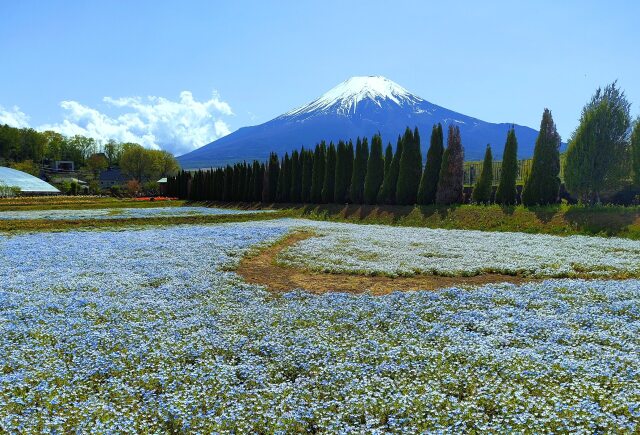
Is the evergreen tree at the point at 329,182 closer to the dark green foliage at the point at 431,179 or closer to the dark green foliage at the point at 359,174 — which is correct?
the dark green foliage at the point at 359,174

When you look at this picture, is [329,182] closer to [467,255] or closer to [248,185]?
[248,185]

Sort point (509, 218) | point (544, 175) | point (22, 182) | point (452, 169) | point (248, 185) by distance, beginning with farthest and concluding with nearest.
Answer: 1. point (22, 182)
2. point (248, 185)
3. point (452, 169)
4. point (544, 175)
5. point (509, 218)

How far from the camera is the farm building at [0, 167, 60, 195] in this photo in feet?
344

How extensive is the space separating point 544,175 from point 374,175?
16915 millimetres

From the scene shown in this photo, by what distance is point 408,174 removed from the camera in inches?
1718

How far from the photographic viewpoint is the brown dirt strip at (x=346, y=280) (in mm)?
14008

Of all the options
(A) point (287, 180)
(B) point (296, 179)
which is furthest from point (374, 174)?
(A) point (287, 180)

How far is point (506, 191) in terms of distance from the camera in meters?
36.9

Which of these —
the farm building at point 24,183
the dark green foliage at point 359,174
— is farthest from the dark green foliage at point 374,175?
the farm building at point 24,183

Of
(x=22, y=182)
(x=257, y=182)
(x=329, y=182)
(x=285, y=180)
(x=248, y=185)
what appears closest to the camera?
(x=329, y=182)

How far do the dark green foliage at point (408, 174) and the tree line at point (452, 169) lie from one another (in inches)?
3.6

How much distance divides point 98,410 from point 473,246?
62.4 feet

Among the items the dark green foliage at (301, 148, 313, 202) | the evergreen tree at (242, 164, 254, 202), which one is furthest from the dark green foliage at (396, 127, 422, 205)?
the evergreen tree at (242, 164, 254, 202)

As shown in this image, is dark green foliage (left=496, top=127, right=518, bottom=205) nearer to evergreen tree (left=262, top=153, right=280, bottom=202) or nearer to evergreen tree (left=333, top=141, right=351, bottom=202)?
evergreen tree (left=333, top=141, right=351, bottom=202)
